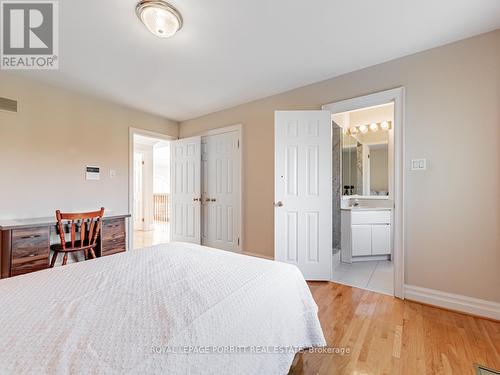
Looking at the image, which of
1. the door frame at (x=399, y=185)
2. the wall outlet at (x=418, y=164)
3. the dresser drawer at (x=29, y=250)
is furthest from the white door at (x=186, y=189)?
the wall outlet at (x=418, y=164)

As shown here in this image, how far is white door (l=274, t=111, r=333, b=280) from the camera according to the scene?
2.75 meters

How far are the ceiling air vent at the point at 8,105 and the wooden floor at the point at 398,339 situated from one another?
369cm

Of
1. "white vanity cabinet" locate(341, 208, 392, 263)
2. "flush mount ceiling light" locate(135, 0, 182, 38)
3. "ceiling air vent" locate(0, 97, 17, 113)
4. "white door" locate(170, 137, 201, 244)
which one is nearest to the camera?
"flush mount ceiling light" locate(135, 0, 182, 38)

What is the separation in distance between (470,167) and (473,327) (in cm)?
127

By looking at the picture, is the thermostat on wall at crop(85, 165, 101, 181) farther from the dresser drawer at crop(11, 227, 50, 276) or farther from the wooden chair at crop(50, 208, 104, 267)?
the dresser drawer at crop(11, 227, 50, 276)

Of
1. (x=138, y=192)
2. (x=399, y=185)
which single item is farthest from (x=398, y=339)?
(x=138, y=192)

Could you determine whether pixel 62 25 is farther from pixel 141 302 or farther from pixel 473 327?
pixel 473 327

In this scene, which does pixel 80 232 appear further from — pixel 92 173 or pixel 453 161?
pixel 453 161

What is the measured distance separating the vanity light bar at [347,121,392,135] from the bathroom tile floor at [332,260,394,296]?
2.12 m

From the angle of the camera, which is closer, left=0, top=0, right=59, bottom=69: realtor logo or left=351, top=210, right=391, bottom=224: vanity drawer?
left=0, top=0, right=59, bottom=69: realtor logo

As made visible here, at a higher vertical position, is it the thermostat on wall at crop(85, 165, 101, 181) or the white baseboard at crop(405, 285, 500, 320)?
the thermostat on wall at crop(85, 165, 101, 181)

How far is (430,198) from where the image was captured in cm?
220

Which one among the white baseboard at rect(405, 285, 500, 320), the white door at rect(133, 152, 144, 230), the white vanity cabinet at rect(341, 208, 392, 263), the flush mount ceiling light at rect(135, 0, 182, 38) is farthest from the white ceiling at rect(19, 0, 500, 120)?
the white door at rect(133, 152, 144, 230)

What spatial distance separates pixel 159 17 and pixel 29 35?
1259 mm
